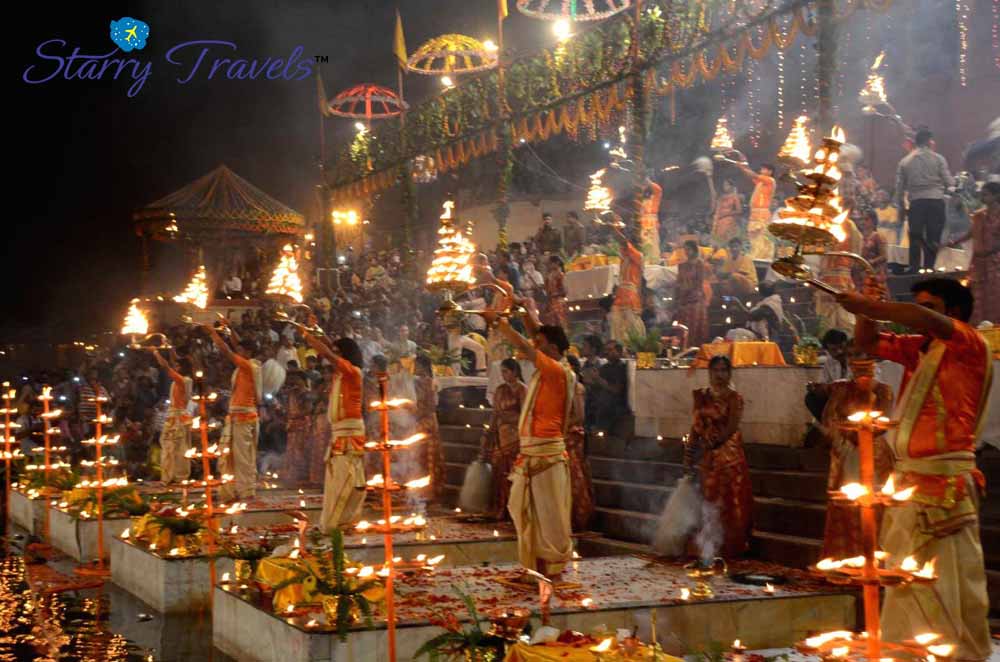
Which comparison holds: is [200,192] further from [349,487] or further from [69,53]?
[349,487]

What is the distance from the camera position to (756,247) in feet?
61.6

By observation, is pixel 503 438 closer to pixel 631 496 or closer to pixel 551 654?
pixel 631 496

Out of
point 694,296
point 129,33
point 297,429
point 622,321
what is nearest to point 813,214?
point 694,296

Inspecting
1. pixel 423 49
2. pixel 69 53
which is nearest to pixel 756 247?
pixel 423 49

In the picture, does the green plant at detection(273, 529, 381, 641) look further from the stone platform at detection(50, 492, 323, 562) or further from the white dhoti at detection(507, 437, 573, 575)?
the stone platform at detection(50, 492, 323, 562)

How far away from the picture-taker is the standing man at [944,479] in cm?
504

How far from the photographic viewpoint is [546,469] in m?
8.59

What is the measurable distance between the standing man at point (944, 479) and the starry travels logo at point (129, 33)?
85.7ft

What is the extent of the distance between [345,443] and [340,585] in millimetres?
3947

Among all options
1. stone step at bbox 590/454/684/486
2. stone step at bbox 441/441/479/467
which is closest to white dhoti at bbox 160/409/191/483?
stone step at bbox 441/441/479/467

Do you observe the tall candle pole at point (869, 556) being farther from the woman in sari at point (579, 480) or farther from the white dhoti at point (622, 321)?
the white dhoti at point (622, 321)

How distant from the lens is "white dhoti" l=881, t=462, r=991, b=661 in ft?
16.5

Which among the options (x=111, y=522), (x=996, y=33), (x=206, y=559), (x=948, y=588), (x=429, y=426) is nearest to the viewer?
(x=948, y=588)

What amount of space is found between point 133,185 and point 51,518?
1851 centimetres
